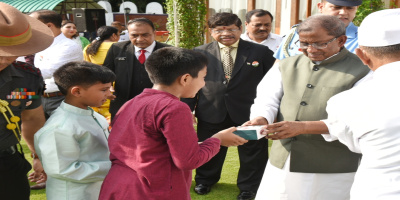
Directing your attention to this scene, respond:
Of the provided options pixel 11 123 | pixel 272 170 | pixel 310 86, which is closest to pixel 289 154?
pixel 272 170

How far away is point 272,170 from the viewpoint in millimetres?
2850

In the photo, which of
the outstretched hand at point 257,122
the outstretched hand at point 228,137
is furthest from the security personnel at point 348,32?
the outstretched hand at point 228,137

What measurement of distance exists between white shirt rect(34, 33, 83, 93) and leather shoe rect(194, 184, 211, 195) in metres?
1.90

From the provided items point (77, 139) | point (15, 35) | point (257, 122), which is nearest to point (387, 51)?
point (257, 122)

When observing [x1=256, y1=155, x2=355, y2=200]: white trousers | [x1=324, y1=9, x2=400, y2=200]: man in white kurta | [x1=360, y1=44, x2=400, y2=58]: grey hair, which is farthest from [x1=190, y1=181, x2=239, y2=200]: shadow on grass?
[x1=360, y1=44, x2=400, y2=58]: grey hair

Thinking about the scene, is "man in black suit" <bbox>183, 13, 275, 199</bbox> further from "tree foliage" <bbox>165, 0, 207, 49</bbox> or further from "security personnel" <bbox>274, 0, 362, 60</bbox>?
"tree foliage" <bbox>165, 0, 207, 49</bbox>

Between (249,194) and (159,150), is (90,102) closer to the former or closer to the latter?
(159,150)

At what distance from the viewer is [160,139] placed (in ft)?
6.89

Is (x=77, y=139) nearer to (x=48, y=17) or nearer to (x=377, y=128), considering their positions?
(x=377, y=128)

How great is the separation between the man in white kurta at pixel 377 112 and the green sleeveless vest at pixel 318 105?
73 centimetres

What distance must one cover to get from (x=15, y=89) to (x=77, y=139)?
0.47 m

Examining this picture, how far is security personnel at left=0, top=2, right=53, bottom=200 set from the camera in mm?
2305

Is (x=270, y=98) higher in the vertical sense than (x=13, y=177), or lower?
higher

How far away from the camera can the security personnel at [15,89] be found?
7.56 ft
